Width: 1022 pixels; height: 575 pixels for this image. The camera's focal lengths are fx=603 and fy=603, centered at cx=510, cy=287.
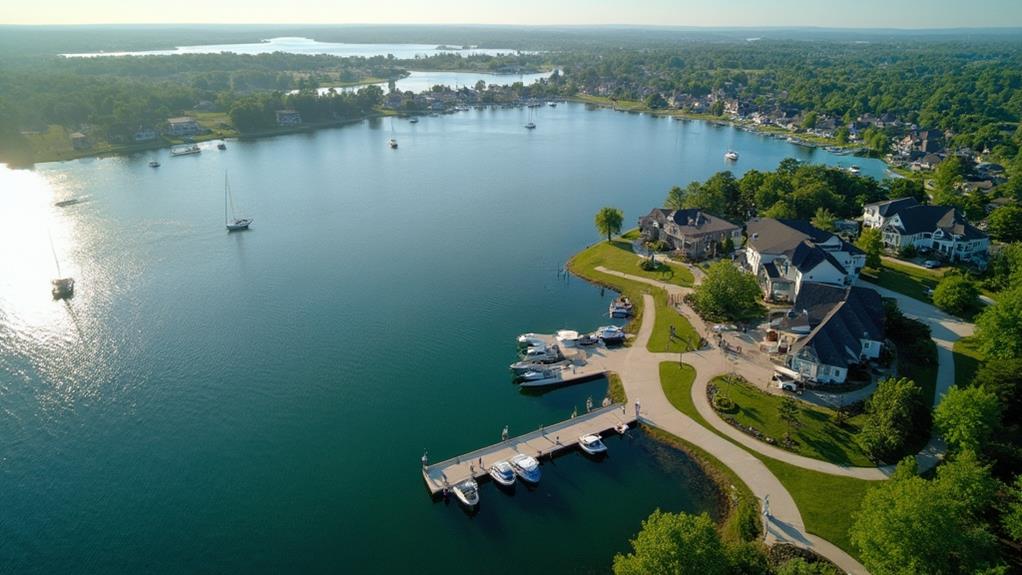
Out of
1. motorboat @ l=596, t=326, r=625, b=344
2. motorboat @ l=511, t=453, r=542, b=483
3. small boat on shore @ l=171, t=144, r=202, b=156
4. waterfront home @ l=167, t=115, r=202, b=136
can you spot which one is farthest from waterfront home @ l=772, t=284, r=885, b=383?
waterfront home @ l=167, t=115, r=202, b=136

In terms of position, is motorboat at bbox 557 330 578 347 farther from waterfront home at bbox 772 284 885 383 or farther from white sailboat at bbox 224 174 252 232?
white sailboat at bbox 224 174 252 232

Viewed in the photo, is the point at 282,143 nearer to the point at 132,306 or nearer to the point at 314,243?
the point at 314,243

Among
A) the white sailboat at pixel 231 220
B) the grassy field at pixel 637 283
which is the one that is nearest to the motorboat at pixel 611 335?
the grassy field at pixel 637 283

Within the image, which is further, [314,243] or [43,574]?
[314,243]

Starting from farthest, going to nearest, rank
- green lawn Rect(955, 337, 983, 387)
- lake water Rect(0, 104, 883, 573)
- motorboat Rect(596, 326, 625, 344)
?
motorboat Rect(596, 326, 625, 344), green lawn Rect(955, 337, 983, 387), lake water Rect(0, 104, 883, 573)

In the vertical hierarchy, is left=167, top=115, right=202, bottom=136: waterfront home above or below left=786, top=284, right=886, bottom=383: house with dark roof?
above

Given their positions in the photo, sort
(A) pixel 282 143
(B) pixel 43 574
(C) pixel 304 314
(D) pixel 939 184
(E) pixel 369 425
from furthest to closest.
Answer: (A) pixel 282 143 < (D) pixel 939 184 < (C) pixel 304 314 < (E) pixel 369 425 < (B) pixel 43 574

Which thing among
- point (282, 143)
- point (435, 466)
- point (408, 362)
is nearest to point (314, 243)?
point (408, 362)
